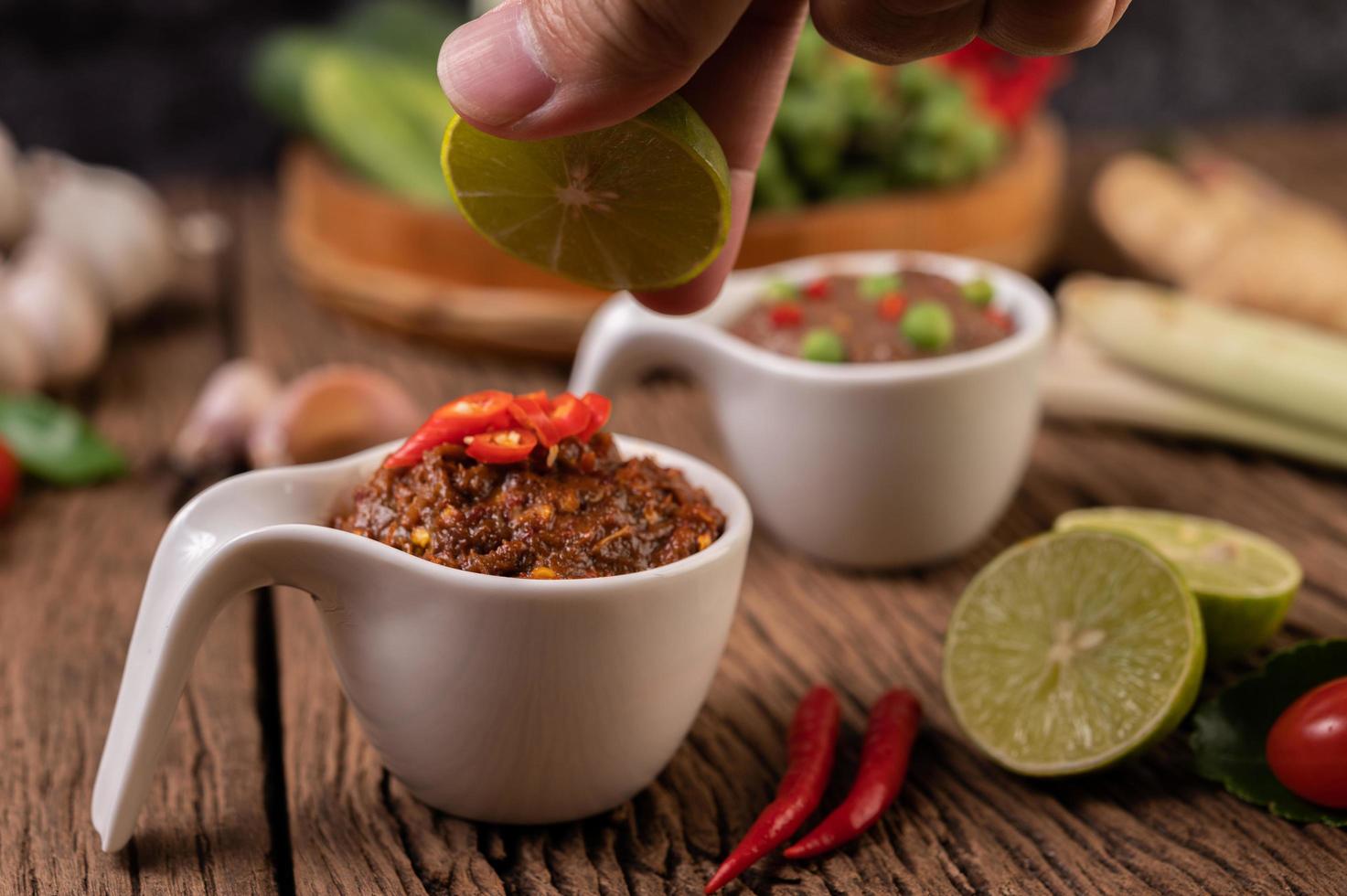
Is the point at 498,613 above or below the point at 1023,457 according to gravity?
above

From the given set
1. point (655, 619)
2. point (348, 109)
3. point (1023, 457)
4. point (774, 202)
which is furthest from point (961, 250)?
point (655, 619)

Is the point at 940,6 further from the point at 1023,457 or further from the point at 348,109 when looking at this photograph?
the point at 348,109

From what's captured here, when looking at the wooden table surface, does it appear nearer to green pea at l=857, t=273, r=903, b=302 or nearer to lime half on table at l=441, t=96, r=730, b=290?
green pea at l=857, t=273, r=903, b=302

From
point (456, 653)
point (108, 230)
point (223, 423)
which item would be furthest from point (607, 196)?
point (108, 230)

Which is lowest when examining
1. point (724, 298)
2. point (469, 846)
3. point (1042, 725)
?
point (469, 846)

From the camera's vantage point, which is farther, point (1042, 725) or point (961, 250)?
point (961, 250)

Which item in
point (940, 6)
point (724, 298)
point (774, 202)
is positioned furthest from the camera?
point (774, 202)

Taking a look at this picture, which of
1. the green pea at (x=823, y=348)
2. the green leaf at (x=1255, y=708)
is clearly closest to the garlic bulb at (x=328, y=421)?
the green pea at (x=823, y=348)
